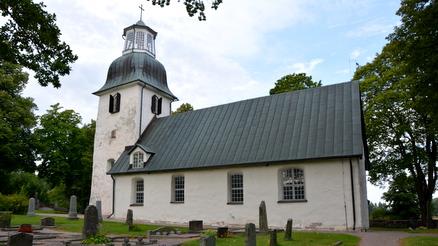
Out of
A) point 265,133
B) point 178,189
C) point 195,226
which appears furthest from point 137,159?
point 265,133

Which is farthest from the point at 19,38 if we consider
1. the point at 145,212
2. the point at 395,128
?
the point at 395,128

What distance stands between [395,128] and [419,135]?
5.00ft

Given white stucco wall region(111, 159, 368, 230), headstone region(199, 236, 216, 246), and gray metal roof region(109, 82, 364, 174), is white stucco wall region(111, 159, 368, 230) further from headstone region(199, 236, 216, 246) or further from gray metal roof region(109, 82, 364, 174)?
headstone region(199, 236, 216, 246)

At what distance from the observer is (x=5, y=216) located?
17.8m

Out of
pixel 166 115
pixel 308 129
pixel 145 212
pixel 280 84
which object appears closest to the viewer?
pixel 308 129

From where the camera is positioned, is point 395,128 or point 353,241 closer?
point 353,241

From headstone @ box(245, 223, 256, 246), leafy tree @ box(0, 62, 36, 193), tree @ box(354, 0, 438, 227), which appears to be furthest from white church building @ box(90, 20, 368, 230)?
headstone @ box(245, 223, 256, 246)

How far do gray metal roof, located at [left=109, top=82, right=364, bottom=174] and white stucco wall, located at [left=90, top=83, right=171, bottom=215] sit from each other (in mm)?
1580

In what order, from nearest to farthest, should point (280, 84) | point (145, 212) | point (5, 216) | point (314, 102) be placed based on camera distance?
Answer: point (5, 216), point (314, 102), point (145, 212), point (280, 84)

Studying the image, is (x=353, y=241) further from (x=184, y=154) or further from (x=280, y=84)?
(x=280, y=84)

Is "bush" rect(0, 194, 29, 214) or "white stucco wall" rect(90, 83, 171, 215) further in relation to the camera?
"bush" rect(0, 194, 29, 214)

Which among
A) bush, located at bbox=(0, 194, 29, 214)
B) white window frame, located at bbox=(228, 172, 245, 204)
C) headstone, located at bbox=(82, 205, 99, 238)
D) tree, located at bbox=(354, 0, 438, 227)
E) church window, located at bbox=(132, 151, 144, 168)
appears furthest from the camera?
bush, located at bbox=(0, 194, 29, 214)

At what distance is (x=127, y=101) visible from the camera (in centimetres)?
2806

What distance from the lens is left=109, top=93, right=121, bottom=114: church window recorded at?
28.7 metres
